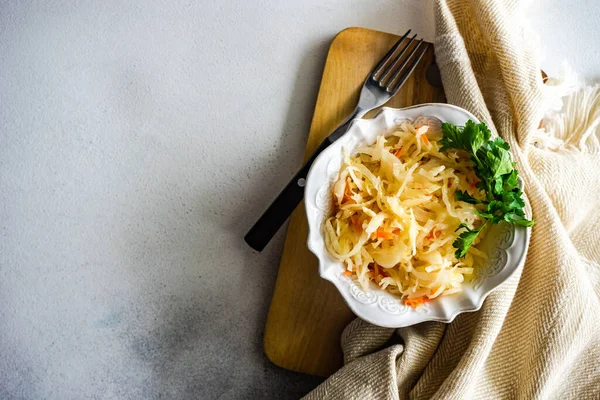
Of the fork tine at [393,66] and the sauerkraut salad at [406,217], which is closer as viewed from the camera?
the sauerkraut salad at [406,217]

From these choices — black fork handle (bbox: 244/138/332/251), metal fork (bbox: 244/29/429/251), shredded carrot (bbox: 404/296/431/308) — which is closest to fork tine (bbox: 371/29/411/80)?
metal fork (bbox: 244/29/429/251)

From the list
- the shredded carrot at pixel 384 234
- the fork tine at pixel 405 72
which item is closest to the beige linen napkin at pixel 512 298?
the fork tine at pixel 405 72

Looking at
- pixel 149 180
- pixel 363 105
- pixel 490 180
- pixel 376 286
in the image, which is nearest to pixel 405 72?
pixel 363 105

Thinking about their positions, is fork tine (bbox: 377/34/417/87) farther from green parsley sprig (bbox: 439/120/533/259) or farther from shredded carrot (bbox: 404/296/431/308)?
shredded carrot (bbox: 404/296/431/308)

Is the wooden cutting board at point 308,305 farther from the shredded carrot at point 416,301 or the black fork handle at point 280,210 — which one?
the shredded carrot at point 416,301

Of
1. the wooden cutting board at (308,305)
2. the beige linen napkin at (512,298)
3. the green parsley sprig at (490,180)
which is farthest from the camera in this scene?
the wooden cutting board at (308,305)

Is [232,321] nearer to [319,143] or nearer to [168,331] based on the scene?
[168,331]
